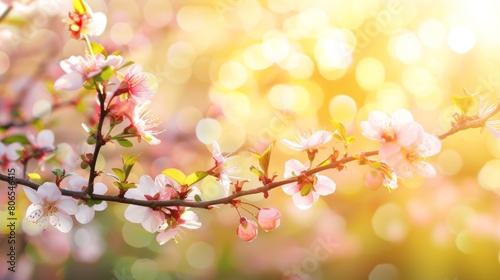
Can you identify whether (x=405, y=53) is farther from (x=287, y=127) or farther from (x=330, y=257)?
(x=330, y=257)

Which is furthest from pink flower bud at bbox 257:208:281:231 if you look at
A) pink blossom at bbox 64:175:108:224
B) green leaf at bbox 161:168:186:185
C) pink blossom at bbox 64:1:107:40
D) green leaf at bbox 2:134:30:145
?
green leaf at bbox 2:134:30:145

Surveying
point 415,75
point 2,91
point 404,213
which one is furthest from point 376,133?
point 404,213

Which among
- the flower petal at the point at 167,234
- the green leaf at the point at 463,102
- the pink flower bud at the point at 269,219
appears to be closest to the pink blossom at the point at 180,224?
the flower petal at the point at 167,234

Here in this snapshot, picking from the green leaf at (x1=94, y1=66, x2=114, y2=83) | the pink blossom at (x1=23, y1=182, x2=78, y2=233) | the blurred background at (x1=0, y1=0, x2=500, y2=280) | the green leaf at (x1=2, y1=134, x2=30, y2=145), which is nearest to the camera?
the green leaf at (x1=94, y1=66, x2=114, y2=83)

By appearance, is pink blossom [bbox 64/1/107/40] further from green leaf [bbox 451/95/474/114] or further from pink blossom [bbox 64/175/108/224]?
green leaf [bbox 451/95/474/114]

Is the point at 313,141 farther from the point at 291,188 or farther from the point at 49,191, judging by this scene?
the point at 49,191

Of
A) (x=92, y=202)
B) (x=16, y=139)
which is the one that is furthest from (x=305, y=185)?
(x=16, y=139)
